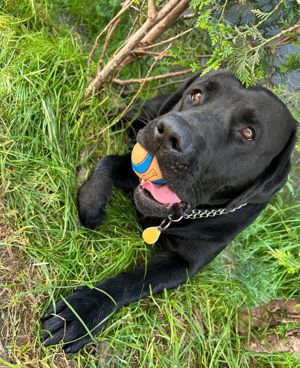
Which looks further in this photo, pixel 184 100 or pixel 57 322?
pixel 184 100

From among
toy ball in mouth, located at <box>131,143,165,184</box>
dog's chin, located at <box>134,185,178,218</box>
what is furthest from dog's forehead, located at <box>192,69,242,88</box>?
dog's chin, located at <box>134,185,178,218</box>

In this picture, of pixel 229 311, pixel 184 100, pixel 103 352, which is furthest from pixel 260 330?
→ pixel 184 100

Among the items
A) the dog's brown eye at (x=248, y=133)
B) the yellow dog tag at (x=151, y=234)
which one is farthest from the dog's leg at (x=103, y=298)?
the dog's brown eye at (x=248, y=133)

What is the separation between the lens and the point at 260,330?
2416 millimetres

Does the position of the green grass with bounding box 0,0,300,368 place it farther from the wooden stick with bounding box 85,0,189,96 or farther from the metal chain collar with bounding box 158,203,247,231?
the metal chain collar with bounding box 158,203,247,231

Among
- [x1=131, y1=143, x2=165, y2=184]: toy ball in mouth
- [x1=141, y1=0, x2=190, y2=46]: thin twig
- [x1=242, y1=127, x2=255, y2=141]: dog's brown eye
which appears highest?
[x1=141, y1=0, x2=190, y2=46]: thin twig

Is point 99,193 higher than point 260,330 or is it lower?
higher

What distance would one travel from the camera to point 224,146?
5.95 feet

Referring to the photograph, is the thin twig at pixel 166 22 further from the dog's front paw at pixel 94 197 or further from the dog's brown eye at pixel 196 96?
the dog's front paw at pixel 94 197

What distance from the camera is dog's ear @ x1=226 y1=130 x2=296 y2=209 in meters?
1.92

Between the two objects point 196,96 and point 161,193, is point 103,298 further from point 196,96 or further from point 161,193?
point 196,96

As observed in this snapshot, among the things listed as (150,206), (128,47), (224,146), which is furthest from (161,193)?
(128,47)

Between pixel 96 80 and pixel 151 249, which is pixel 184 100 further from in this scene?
pixel 151 249

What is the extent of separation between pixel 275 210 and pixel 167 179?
1404mm
